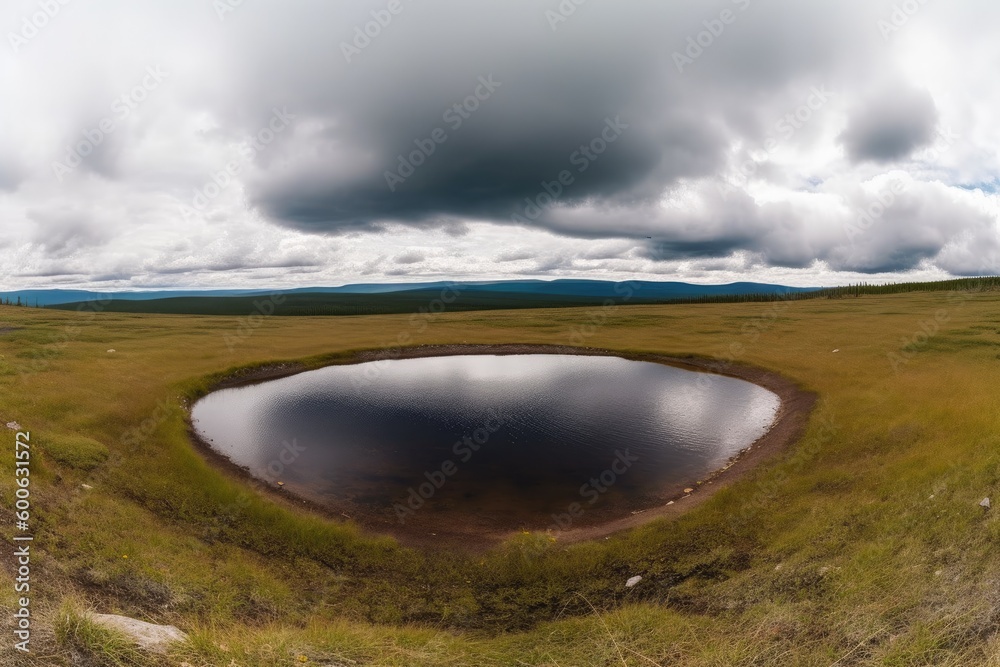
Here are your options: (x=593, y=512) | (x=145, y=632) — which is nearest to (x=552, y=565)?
(x=593, y=512)

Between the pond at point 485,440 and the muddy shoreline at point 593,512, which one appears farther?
the pond at point 485,440

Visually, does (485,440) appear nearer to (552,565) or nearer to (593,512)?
(593,512)

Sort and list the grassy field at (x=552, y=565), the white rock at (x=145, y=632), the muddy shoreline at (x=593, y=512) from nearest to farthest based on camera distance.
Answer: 1. the white rock at (x=145, y=632)
2. the grassy field at (x=552, y=565)
3. the muddy shoreline at (x=593, y=512)

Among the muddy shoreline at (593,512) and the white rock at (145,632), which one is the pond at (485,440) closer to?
the muddy shoreline at (593,512)

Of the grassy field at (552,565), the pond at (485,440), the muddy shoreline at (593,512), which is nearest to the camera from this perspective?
the grassy field at (552,565)

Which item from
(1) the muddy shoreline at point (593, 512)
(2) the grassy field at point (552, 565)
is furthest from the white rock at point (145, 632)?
(1) the muddy shoreline at point (593, 512)

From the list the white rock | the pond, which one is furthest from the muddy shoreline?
the white rock
